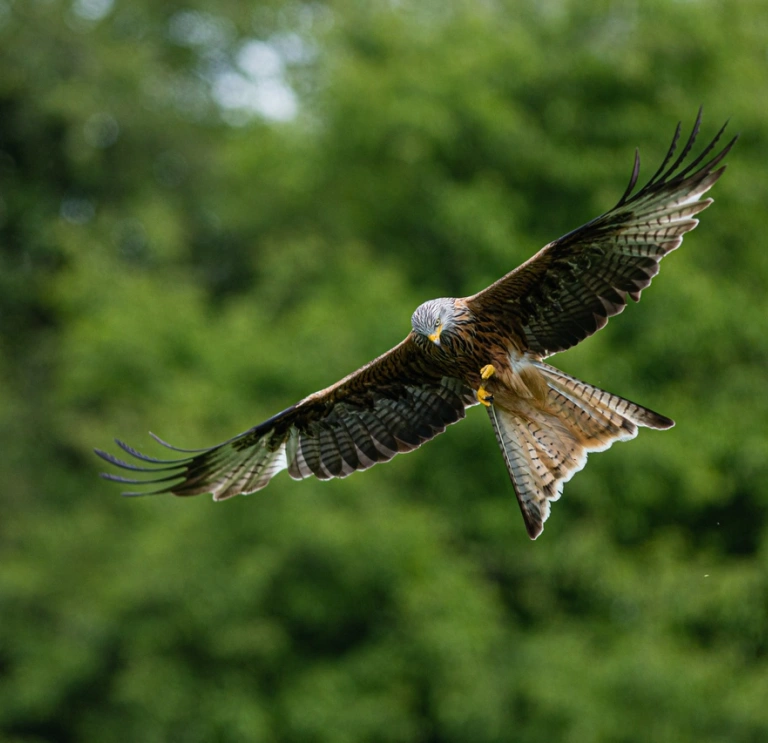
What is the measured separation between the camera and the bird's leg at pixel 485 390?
283 inches

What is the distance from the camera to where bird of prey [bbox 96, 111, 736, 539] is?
22.2 feet

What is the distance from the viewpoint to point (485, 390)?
731 cm

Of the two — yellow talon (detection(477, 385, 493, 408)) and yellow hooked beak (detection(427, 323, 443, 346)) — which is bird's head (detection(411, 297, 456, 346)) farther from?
yellow talon (detection(477, 385, 493, 408))

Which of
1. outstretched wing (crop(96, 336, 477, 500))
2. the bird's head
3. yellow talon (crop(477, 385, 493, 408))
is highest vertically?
outstretched wing (crop(96, 336, 477, 500))

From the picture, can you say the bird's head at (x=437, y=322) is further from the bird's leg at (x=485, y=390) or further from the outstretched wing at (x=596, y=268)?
the bird's leg at (x=485, y=390)

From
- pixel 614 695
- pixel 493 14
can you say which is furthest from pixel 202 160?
pixel 614 695

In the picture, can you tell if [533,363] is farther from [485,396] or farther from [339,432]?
[339,432]

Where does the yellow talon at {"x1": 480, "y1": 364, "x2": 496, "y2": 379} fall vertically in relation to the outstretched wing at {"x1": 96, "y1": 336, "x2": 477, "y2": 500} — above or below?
below

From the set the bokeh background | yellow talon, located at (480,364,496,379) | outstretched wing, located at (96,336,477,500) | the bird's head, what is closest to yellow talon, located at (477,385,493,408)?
yellow talon, located at (480,364,496,379)

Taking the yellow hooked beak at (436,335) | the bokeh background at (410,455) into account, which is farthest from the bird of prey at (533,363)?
the bokeh background at (410,455)

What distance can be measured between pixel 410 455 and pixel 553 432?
11739mm

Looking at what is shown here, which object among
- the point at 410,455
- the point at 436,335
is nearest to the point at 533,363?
the point at 436,335

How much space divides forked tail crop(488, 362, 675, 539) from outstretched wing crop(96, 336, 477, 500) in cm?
64

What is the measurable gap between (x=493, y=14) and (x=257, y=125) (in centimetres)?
468
